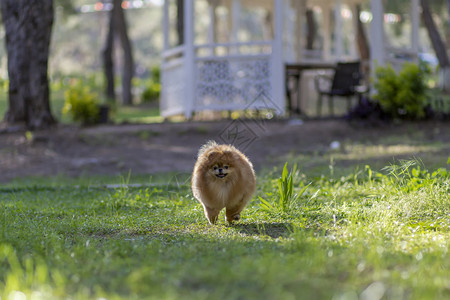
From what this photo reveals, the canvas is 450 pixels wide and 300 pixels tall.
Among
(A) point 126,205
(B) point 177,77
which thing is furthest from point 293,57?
(A) point 126,205

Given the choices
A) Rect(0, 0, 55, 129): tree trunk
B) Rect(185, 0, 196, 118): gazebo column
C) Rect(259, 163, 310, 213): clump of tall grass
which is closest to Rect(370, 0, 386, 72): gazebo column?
Rect(185, 0, 196, 118): gazebo column

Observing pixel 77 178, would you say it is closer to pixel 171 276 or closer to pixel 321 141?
pixel 321 141

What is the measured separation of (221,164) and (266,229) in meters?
0.67

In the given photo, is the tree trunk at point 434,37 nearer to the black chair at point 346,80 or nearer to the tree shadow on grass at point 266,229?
the black chair at point 346,80

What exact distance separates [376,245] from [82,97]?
10.5 m

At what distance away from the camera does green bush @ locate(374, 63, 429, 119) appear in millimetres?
11734

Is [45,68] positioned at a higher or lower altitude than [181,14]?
lower

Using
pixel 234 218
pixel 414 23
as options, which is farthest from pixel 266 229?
pixel 414 23

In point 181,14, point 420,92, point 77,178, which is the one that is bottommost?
point 77,178

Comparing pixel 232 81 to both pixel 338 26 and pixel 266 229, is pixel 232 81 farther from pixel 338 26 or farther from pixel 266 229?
pixel 266 229

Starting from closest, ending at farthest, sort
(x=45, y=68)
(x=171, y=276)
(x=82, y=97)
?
(x=171, y=276), (x=45, y=68), (x=82, y=97)

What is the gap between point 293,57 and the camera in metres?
16.7

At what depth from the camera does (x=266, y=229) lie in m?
4.93

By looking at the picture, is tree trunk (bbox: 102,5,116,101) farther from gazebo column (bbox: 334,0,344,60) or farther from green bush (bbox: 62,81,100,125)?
gazebo column (bbox: 334,0,344,60)
